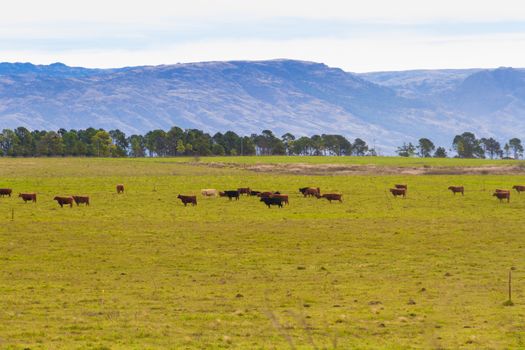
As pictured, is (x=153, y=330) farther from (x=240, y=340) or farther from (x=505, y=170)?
(x=505, y=170)

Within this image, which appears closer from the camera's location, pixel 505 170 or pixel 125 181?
pixel 125 181

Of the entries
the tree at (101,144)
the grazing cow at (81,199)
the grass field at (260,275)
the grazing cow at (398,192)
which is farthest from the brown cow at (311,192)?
the tree at (101,144)

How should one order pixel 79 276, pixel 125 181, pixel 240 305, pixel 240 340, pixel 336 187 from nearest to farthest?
pixel 240 340 → pixel 240 305 → pixel 79 276 → pixel 336 187 → pixel 125 181

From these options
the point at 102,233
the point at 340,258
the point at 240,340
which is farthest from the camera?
the point at 102,233

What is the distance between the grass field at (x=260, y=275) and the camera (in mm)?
20984

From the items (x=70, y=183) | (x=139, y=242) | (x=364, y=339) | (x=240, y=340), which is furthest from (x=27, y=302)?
(x=70, y=183)

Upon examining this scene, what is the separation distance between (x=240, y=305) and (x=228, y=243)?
14160 millimetres

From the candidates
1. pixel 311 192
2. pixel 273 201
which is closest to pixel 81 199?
pixel 273 201

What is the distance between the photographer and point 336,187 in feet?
258

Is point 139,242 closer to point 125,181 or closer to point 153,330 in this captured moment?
point 153,330

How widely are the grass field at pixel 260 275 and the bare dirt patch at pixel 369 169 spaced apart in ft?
190

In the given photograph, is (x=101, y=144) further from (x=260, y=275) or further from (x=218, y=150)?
(x=260, y=275)

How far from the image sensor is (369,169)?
124 metres

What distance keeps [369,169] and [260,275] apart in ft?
312
